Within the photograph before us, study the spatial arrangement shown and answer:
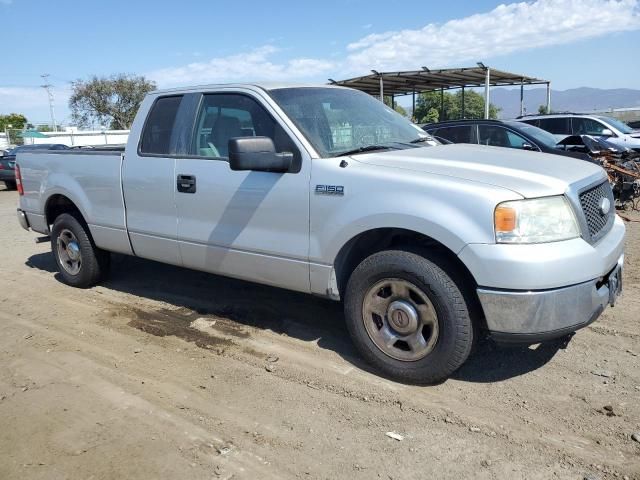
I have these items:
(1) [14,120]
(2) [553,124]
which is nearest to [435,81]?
(2) [553,124]

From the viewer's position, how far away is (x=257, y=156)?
374 cm

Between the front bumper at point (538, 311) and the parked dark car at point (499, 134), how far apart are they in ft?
22.3

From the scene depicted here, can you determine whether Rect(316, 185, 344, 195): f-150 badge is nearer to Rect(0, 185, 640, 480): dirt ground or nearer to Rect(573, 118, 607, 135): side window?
Rect(0, 185, 640, 480): dirt ground

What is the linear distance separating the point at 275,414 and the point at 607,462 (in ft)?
5.81

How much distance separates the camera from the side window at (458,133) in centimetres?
1038

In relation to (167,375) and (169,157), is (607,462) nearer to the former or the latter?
(167,375)

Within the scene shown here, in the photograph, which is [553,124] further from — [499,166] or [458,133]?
[499,166]

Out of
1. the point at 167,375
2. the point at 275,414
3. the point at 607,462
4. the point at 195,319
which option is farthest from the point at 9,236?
the point at 607,462

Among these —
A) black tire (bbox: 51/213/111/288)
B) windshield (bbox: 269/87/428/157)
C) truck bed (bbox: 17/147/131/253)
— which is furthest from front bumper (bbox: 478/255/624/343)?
black tire (bbox: 51/213/111/288)

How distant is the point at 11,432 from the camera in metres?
3.20

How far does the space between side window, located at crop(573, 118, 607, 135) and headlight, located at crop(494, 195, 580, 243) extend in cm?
1259

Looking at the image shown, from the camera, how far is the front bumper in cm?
308

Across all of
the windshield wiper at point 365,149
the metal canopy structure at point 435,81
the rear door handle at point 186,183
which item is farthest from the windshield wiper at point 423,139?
the metal canopy structure at point 435,81

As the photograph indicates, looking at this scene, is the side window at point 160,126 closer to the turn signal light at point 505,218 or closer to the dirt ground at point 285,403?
the dirt ground at point 285,403
